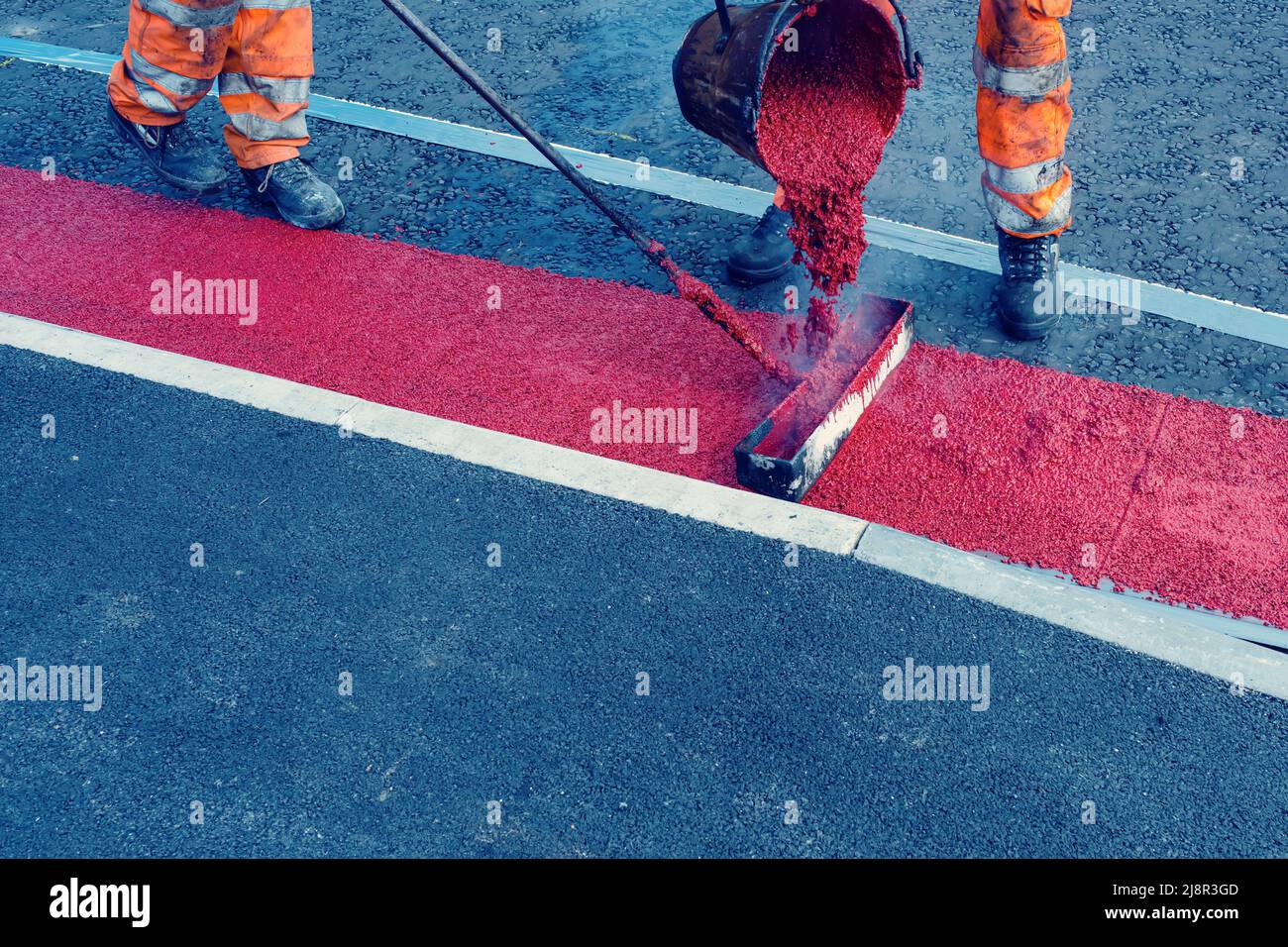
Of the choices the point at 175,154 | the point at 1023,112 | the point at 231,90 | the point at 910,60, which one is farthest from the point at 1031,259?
the point at 175,154

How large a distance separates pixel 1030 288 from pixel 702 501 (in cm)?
152

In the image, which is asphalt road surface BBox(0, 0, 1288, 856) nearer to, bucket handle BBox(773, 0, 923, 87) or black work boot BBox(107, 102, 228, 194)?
bucket handle BBox(773, 0, 923, 87)

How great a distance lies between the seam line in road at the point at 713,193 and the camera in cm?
397

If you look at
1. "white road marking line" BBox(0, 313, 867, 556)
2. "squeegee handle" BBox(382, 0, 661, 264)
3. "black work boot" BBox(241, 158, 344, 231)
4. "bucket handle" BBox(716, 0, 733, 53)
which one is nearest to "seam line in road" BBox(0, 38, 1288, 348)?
"black work boot" BBox(241, 158, 344, 231)

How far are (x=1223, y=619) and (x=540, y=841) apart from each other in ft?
6.06

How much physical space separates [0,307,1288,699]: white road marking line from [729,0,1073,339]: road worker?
124 centimetres

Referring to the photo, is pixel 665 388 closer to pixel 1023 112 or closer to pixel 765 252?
pixel 765 252

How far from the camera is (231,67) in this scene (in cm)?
453

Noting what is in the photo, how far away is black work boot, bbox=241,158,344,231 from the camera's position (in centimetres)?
459

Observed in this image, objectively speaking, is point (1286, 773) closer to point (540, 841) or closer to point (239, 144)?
point (540, 841)

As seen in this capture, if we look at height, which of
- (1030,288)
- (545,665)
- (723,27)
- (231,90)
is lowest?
(545,665)

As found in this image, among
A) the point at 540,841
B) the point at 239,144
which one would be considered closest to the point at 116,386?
the point at 239,144

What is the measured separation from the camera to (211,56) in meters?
4.38
